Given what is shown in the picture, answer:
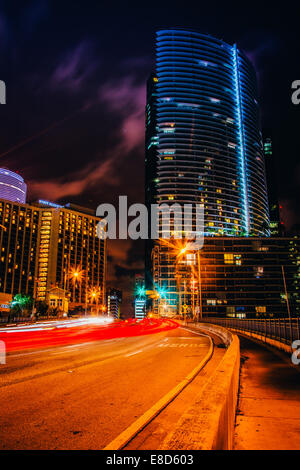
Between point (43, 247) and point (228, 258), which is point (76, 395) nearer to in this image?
point (228, 258)

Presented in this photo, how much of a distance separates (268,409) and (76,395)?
398 cm

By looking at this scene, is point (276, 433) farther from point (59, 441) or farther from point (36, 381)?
point (36, 381)

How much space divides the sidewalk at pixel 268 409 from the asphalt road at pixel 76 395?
1763 millimetres

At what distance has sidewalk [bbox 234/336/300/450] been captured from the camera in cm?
443

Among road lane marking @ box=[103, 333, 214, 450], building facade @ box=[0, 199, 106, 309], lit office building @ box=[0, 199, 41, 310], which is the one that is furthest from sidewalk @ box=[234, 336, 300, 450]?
lit office building @ box=[0, 199, 41, 310]

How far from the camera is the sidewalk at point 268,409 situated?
4.43 m

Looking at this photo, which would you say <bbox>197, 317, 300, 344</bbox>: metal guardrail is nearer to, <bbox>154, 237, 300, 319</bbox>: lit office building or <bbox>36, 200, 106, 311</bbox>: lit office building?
<bbox>154, 237, 300, 319</bbox>: lit office building

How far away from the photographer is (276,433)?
4711 millimetres

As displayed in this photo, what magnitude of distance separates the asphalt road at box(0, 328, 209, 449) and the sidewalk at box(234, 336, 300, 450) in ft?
5.79

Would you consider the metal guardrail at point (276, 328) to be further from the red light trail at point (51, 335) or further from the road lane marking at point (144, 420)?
the road lane marking at point (144, 420)

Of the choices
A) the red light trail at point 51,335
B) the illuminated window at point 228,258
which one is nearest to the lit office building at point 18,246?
the illuminated window at point 228,258

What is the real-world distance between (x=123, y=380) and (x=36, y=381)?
2.26 m

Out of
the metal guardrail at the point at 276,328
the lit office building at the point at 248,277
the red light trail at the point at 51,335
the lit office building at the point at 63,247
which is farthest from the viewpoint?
the lit office building at the point at 63,247
